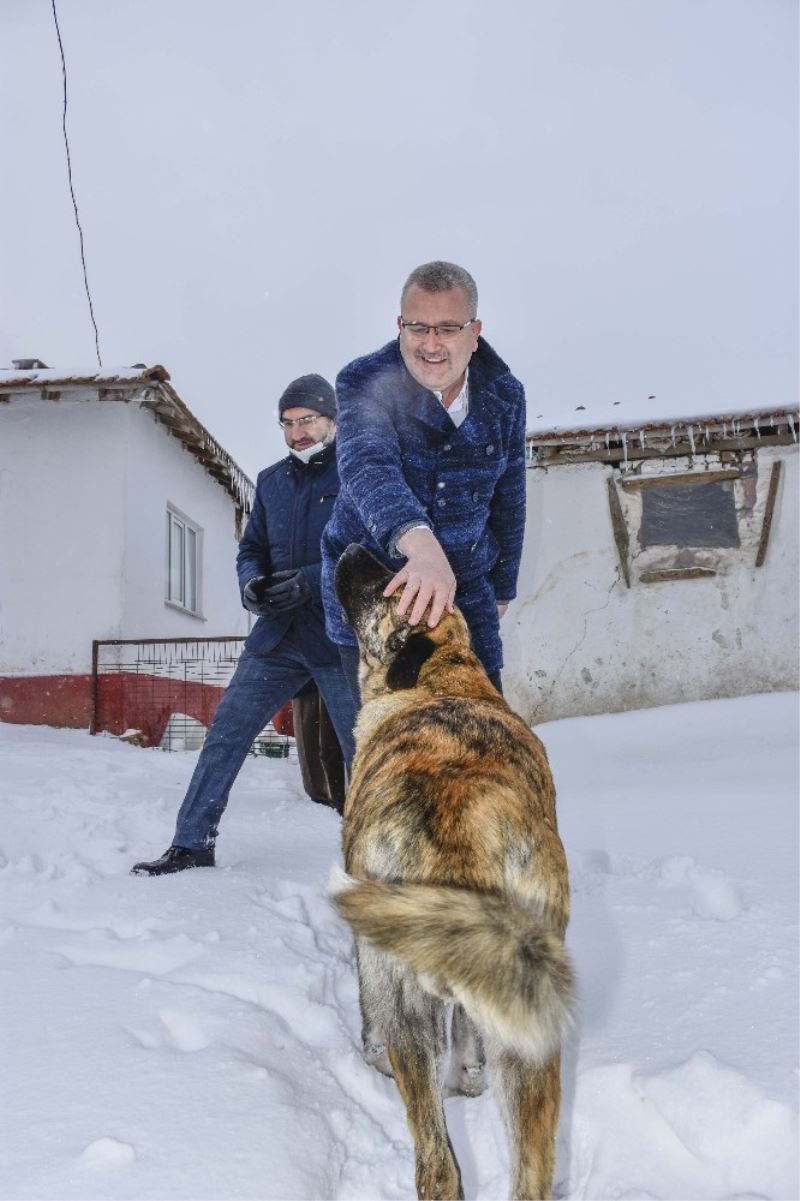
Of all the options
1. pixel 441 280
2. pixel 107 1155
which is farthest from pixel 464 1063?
pixel 441 280

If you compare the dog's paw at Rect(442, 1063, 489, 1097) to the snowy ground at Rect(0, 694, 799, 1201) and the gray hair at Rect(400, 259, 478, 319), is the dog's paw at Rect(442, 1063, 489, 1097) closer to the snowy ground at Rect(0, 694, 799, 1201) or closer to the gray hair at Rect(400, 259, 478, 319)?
the snowy ground at Rect(0, 694, 799, 1201)

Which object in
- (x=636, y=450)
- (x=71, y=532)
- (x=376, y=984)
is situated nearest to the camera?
(x=376, y=984)

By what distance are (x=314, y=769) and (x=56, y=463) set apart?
706 cm

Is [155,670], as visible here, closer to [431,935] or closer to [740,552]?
[740,552]

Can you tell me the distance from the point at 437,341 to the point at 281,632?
5.58 feet

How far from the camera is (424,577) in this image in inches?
87.6

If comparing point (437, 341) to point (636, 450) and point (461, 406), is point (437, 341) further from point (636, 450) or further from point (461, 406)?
point (636, 450)

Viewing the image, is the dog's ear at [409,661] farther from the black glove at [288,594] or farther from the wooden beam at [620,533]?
the wooden beam at [620,533]

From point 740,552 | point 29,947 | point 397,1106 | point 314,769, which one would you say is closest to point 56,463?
point 314,769

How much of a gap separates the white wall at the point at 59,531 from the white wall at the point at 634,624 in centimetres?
519

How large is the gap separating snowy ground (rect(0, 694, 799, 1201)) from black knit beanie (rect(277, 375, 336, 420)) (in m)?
2.18

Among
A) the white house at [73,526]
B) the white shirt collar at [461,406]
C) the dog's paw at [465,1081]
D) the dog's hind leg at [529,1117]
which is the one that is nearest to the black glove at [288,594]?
the white shirt collar at [461,406]

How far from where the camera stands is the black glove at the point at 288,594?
12.5 ft

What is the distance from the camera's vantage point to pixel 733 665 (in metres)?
10.1
